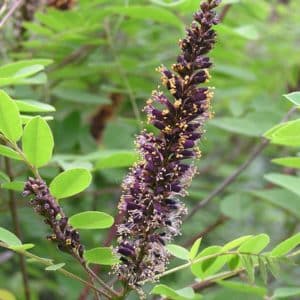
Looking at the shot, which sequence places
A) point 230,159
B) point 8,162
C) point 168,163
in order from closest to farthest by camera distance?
point 168,163 < point 8,162 < point 230,159

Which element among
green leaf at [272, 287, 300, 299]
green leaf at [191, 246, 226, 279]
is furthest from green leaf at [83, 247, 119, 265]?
green leaf at [272, 287, 300, 299]

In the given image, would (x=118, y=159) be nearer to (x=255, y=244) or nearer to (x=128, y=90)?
(x=255, y=244)

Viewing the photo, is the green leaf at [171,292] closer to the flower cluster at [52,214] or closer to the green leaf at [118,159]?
the flower cluster at [52,214]

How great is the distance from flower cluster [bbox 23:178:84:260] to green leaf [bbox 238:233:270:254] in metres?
0.27

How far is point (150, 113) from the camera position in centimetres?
106

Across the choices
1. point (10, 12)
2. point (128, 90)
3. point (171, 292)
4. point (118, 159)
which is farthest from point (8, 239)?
point (128, 90)

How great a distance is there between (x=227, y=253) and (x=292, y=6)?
5.96ft

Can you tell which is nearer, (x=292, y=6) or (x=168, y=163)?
(x=168, y=163)

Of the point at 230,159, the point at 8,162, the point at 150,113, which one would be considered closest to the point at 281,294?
the point at 150,113

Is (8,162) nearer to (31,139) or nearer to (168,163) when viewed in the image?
(31,139)

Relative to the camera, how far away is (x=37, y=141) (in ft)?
3.49

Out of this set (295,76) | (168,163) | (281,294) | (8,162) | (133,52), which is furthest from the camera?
(295,76)

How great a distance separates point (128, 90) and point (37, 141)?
0.85 meters

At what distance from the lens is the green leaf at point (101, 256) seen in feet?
3.63
